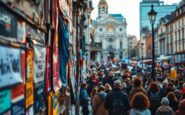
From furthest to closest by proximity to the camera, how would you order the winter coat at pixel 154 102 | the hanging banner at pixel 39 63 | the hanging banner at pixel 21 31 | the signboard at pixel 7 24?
the winter coat at pixel 154 102, the hanging banner at pixel 39 63, the hanging banner at pixel 21 31, the signboard at pixel 7 24

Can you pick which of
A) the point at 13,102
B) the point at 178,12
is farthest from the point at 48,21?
the point at 178,12

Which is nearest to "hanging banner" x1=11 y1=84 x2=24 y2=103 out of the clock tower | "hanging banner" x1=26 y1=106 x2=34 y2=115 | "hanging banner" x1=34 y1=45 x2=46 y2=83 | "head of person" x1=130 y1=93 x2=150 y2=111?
"hanging banner" x1=26 y1=106 x2=34 y2=115

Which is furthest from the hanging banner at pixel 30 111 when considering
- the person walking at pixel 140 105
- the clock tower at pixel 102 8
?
the clock tower at pixel 102 8

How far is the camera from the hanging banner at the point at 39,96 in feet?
26.5

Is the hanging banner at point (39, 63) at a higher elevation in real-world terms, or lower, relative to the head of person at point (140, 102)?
higher

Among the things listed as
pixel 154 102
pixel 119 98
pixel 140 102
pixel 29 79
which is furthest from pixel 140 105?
pixel 154 102

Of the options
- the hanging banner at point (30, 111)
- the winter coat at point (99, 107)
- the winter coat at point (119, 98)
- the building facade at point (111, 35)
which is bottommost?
the winter coat at point (99, 107)

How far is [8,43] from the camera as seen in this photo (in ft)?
18.7

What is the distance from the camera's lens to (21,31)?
22.9 ft

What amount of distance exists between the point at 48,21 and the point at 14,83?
497 centimetres

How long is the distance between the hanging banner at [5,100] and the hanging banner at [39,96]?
219cm

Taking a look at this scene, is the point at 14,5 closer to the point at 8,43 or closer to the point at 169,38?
the point at 8,43

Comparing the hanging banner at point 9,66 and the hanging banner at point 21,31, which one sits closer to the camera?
the hanging banner at point 9,66

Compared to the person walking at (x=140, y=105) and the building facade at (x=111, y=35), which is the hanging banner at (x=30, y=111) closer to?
the person walking at (x=140, y=105)
